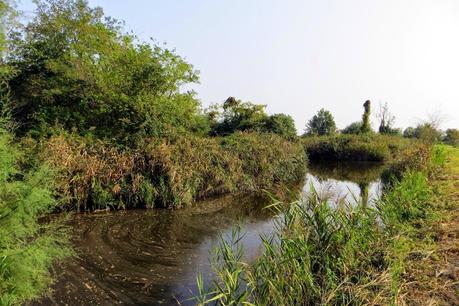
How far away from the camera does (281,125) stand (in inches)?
945

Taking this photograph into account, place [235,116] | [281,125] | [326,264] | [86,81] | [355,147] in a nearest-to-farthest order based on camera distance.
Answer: [326,264] → [86,81] → [281,125] → [235,116] → [355,147]

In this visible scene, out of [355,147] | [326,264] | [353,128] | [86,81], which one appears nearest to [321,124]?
[353,128]

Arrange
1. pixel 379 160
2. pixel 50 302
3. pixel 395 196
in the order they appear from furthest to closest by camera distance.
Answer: pixel 379 160 → pixel 395 196 → pixel 50 302

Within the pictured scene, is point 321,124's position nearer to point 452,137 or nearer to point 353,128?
point 353,128

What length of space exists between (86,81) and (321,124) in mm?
40090

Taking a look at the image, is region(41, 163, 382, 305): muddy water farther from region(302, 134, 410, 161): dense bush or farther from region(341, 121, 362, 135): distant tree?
region(341, 121, 362, 135): distant tree

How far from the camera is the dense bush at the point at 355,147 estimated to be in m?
29.7

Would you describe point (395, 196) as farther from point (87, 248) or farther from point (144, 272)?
point (87, 248)

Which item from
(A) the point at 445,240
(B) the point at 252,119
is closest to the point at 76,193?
(A) the point at 445,240

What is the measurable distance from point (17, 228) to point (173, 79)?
33.1 ft

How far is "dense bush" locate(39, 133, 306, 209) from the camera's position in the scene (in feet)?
31.2

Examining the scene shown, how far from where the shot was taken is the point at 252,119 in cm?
2544

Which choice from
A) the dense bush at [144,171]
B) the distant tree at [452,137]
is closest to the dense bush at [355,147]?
the distant tree at [452,137]

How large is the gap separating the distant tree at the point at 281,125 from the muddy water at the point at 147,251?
490 inches
